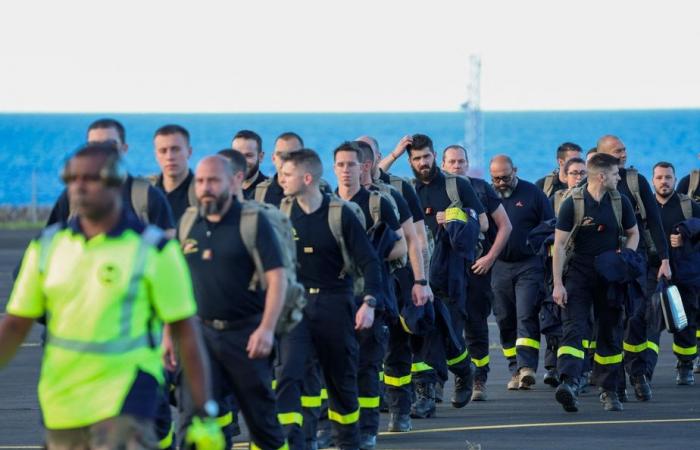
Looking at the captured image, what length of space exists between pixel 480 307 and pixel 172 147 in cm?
561

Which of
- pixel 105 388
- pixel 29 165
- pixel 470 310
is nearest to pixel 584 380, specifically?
pixel 470 310

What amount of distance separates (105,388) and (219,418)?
3593mm

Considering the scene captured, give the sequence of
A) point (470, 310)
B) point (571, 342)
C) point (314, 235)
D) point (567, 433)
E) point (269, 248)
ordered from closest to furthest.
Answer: point (269, 248) < point (314, 235) < point (567, 433) < point (571, 342) < point (470, 310)

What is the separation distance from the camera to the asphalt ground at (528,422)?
12.1 meters

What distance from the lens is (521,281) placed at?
1595cm

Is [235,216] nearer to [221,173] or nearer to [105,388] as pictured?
[221,173]

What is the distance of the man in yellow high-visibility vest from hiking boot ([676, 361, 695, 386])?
420 inches

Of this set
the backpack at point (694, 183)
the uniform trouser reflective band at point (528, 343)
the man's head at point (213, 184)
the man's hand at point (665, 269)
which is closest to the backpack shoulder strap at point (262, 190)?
the man's head at point (213, 184)

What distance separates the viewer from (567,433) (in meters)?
12.7

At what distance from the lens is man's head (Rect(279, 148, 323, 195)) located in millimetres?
10797

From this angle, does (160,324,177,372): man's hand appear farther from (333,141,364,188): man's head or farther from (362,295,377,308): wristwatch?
(333,141,364,188): man's head

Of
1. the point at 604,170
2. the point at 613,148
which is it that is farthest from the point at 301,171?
the point at 613,148

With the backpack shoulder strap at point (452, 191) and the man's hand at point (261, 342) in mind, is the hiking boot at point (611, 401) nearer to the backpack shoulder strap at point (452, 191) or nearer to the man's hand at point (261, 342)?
the backpack shoulder strap at point (452, 191)

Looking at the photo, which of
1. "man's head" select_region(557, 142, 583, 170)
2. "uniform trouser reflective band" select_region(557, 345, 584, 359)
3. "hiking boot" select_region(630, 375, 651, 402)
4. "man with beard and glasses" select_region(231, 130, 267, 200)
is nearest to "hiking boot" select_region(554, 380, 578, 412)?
"uniform trouser reflective band" select_region(557, 345, 584, 359)
